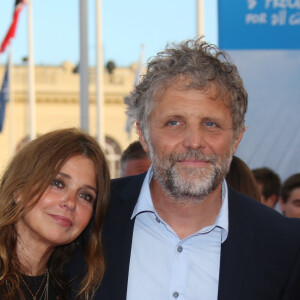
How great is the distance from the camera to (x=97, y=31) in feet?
39.5

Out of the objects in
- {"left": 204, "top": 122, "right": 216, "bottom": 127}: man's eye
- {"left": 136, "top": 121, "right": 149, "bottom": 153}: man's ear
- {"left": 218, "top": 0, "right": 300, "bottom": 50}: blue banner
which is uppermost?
{"left": 218, "top": 0, "right": 300, "bottom": 50}: blue banner

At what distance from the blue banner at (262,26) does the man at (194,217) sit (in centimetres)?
248

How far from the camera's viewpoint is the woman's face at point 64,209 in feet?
9.14

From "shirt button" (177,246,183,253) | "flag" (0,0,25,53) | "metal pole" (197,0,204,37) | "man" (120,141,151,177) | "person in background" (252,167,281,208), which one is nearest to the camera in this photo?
"shirt button" (177,246,183,253)

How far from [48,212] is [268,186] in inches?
110

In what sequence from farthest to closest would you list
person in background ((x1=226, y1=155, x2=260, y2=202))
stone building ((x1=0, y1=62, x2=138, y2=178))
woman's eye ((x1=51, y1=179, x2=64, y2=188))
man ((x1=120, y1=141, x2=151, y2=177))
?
stone building ((x1=0, y1=62, x2=138, y2=178))
man ((x1=120, y1=141, x2=151, y2=177))
person in background ((x1=226, y1=155, x2=260, y2=202))
woman's eye ((x1=51, y1=179, x2=64, y2=188))

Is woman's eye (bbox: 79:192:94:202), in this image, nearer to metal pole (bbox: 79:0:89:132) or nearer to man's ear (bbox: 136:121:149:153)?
man's ear (bbox: 136:121:149:153)

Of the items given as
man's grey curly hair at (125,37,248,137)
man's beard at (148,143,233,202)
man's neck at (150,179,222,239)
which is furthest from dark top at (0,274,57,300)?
man's grey curly hair at (125,37,248,137)

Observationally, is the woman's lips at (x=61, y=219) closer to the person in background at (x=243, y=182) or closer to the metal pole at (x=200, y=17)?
the person in background at (x=243, y=182)

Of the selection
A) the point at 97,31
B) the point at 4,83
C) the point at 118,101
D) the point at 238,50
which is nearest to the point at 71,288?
the point at 238,50

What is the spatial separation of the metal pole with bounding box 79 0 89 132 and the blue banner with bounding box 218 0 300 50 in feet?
11.0

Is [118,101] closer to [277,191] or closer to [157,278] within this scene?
[277,191]

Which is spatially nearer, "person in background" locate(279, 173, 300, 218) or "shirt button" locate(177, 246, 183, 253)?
"shirt button" locate(177, 246, 183, 253)

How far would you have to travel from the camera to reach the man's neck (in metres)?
2.84
